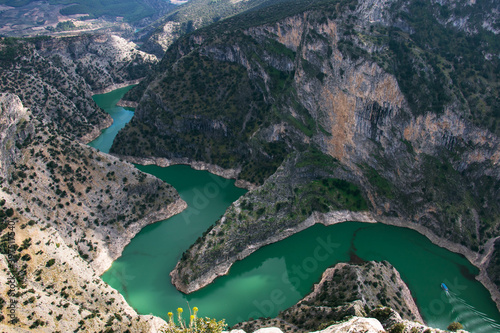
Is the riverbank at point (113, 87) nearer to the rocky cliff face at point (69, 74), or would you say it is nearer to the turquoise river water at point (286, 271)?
the rocky cliff face at point (69, 74)

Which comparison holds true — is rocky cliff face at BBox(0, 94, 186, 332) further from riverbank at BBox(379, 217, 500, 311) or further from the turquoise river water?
riverbank at BBox(379, 217, 500, 311)

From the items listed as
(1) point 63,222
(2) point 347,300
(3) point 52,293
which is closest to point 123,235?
(1) point 63,222

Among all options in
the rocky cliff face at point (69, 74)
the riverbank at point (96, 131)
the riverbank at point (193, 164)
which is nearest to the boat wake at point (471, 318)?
the riverbank at point (193, 164)

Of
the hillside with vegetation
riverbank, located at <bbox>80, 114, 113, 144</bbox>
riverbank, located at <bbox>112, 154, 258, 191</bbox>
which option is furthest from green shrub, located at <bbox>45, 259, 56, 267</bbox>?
riverbank, located at <bbox>80, 114, 113, 144</bbox>

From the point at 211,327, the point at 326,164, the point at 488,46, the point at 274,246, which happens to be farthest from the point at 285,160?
the point at 211,327

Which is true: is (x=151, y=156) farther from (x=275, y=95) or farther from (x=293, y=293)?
(x=293, y=293)
